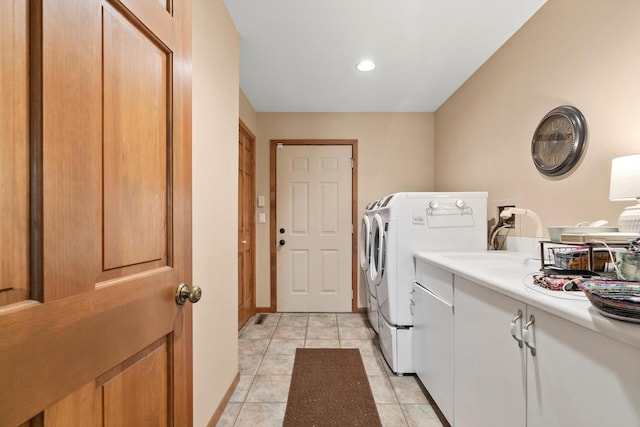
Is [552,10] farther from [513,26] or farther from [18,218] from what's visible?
[18,218]

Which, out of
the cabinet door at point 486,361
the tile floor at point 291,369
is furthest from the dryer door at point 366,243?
the cabinet door at point 486,361

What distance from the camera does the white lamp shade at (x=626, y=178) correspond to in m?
1.08

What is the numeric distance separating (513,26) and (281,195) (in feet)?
8.36

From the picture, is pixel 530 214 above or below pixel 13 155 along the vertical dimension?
below

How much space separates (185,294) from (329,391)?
1470 millimetres

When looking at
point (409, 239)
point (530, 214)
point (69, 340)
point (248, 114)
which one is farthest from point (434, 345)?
point (248, 114)

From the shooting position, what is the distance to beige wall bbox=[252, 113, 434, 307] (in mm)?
3404

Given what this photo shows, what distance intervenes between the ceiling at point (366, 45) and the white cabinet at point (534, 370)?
1.64 meters

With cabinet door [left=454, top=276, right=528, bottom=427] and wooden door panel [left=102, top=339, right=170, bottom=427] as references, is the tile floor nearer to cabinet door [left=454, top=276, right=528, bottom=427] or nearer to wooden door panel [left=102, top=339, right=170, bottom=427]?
cabinet door [left=454, top=276, right=528, bottom=427]

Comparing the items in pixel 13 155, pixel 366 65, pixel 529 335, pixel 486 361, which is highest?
pixel 366 65

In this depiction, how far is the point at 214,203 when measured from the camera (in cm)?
155

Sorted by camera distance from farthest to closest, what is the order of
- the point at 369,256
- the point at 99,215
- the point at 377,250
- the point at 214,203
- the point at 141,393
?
1. the point at 369,256
2. the point at 377,250
3. the point at 214,203
4. the point at 141,393
5. the point at 99,215

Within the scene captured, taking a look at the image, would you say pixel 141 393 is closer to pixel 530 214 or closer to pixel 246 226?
pixel 530 214

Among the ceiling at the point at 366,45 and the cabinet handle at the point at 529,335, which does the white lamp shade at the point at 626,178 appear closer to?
the cabinet handle at the point at 529,335
